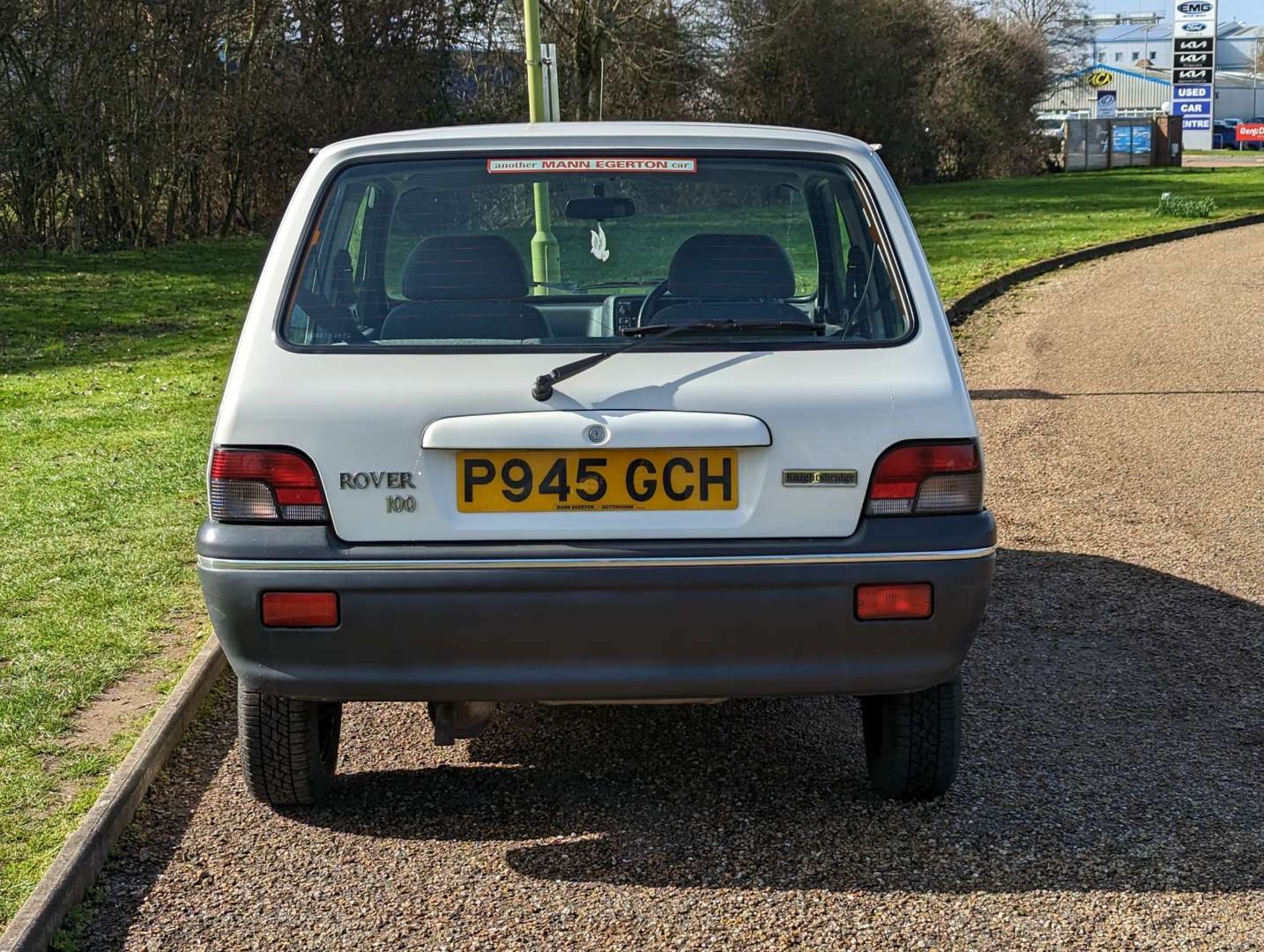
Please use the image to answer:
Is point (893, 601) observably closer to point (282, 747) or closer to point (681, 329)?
point (681, 329)

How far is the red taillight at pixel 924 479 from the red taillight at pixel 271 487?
52.2 inches

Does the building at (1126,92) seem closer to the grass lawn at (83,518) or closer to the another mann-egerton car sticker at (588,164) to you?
the grass lawn at (83,518)

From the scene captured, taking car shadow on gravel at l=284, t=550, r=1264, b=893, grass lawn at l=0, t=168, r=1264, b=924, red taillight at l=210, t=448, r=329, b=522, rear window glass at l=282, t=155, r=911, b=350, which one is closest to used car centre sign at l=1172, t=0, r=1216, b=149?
grass lawn at l=0, t=168, r=1264, b=924

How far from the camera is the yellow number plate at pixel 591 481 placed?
11.9 feet

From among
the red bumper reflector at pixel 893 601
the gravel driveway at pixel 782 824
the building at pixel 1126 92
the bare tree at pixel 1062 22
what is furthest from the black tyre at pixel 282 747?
the building at pixel 1126 92

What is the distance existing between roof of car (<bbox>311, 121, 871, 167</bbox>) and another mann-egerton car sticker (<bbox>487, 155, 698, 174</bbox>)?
0.03 meters

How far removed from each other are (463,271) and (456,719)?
3.98ft

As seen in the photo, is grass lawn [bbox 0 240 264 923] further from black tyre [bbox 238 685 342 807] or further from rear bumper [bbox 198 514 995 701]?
rear bumper [bbox 198 514 995 701]

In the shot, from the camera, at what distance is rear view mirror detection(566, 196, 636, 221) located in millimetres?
4367

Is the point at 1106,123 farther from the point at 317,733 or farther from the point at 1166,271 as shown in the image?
the point at 317,733

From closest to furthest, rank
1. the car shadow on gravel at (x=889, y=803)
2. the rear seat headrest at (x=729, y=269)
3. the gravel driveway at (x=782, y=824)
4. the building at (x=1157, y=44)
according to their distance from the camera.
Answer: the gravel driveway at (x=782, y=824)
the car shadow on gravel at (x=889, y=803)
the rear seat headrest at (x=729, y=269)
the building at (x=1157, y=44)

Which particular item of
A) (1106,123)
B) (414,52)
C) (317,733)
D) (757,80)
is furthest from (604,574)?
(1106,123)

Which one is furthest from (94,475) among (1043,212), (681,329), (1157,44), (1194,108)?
(1157,44)

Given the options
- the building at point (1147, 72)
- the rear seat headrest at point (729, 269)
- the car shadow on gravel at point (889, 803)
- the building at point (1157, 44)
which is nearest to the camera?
the car shadow on gravel at point (889, 803)
